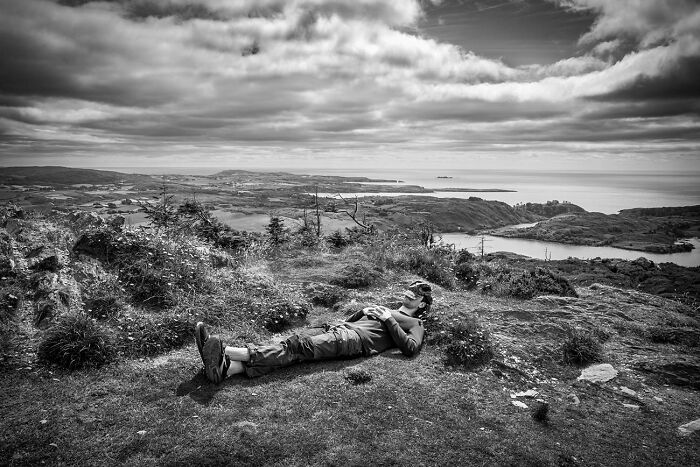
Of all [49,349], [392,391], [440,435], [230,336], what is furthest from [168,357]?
[440,435]

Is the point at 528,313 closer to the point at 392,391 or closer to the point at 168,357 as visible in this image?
the point at 392,391

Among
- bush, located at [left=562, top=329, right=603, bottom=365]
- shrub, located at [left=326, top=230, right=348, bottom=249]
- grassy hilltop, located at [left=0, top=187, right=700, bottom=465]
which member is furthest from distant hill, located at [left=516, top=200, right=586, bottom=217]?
bush, located at [left=562, top=329, right=603, bottom=365]

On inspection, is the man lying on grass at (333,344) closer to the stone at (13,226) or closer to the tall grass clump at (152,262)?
the tall grass clump at (152,262)

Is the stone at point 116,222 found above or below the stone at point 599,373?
above

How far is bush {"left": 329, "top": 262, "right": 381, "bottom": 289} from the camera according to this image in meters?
10.0

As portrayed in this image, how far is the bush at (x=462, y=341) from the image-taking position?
6.41 metres

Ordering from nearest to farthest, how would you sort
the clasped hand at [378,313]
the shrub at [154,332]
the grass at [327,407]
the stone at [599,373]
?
1. the grass at [327,407]
2. the shrub at [154,332]
3. the stone at [599,373]
4. the clasped hand at [378,313]

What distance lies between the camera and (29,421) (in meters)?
4.13

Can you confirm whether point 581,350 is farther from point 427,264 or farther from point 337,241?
point 337,241

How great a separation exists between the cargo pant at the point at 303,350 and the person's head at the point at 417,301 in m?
1.72

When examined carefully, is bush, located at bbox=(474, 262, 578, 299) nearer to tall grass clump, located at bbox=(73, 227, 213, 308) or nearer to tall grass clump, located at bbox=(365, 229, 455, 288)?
tall grass clump, located at bbox=(365, 229, 455, 288)

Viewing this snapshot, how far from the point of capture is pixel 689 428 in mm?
4938

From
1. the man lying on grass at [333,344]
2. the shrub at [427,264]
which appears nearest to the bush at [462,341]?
the man lying on grass at [333,344]

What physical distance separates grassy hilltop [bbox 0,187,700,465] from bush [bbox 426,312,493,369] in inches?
1.2
